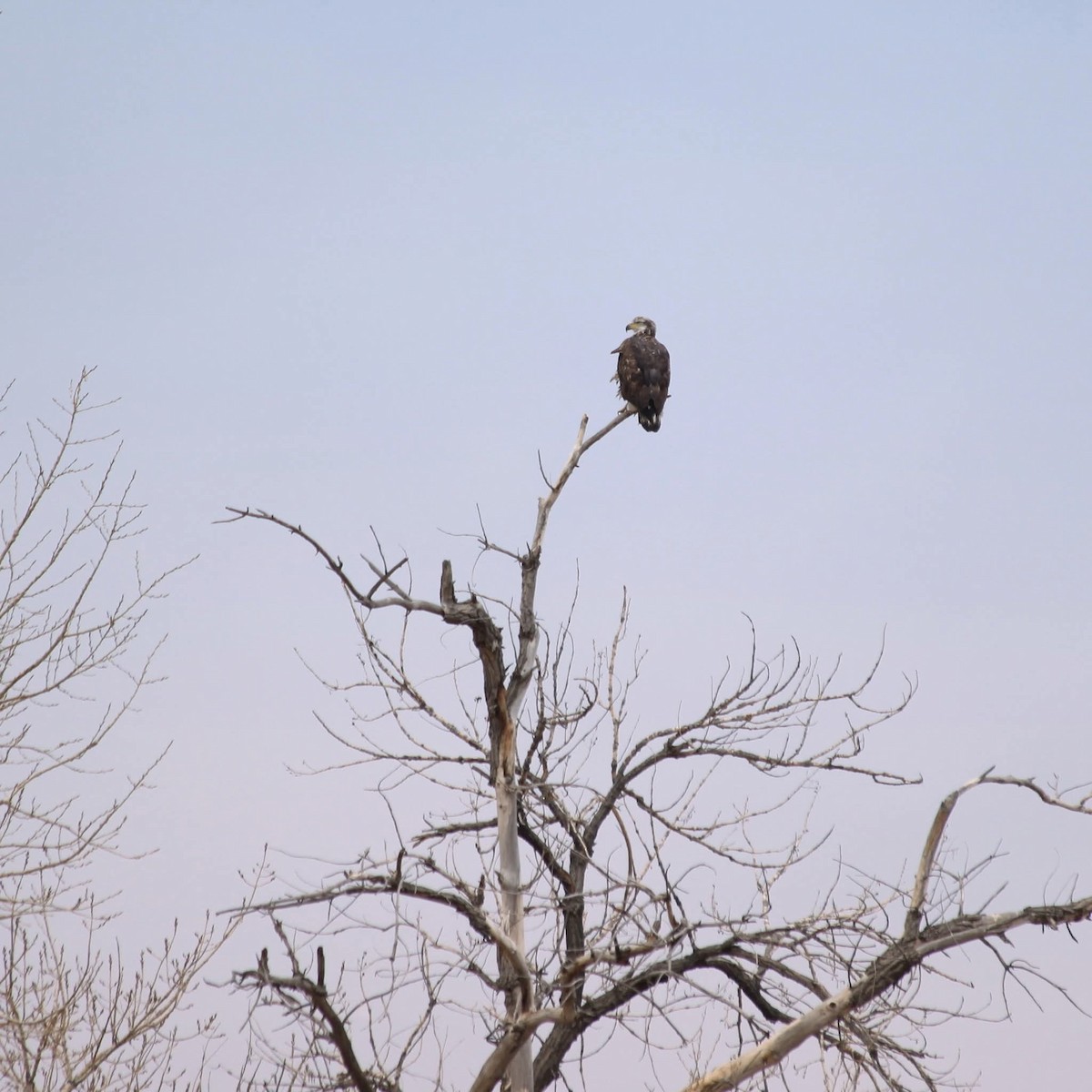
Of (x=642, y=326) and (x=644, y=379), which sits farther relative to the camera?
(x=642, y=326)

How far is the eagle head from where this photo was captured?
11.8 meters

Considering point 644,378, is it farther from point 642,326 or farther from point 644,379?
point 642,326

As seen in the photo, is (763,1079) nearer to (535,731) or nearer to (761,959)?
(761,959)

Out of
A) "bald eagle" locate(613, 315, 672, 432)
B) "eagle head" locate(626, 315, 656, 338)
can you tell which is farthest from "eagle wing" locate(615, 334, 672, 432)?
"eagle head" locate(626, 315, 656, 338)

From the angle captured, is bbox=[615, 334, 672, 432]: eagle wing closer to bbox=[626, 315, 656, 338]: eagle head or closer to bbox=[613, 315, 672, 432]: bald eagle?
bbox=[613, 315, 672, 432]: bald eagle

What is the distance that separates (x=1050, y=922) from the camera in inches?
246

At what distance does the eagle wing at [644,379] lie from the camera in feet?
34.7

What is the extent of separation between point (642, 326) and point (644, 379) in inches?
54.4

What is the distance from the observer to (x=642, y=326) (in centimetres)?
1191

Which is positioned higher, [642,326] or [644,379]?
[642,326]

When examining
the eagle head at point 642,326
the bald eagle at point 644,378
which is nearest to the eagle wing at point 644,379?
the bald eagle at point 644,378

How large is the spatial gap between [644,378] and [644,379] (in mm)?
12

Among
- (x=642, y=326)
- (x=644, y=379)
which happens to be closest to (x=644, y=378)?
(x=644, y=379)

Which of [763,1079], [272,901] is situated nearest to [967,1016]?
[763,1079]
